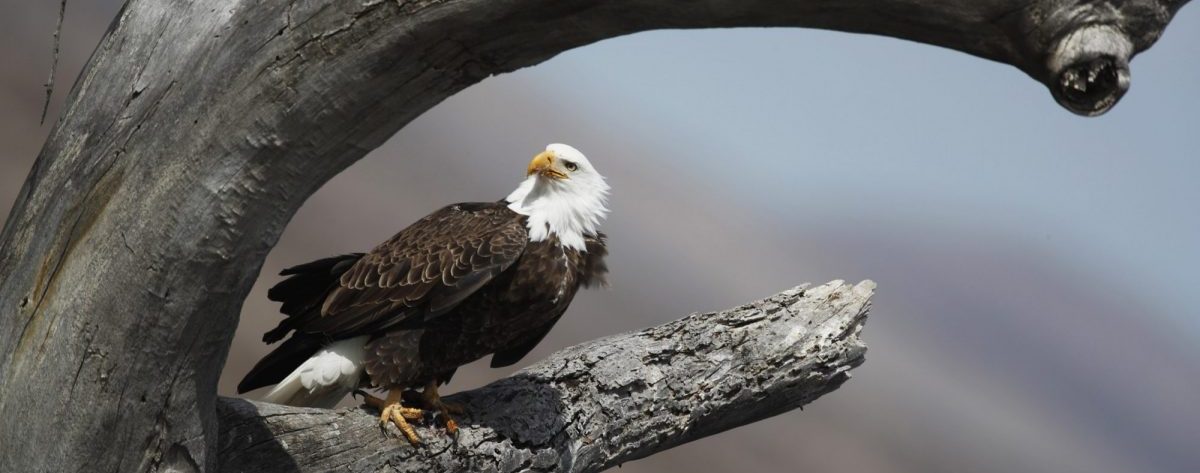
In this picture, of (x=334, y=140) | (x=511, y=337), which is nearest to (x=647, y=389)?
(x=511, y=337)

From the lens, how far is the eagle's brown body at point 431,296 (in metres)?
4.05

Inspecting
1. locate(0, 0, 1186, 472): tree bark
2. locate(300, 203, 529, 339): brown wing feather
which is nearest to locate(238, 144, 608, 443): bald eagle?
locate(300, 203, 529, 339): brown wing feather

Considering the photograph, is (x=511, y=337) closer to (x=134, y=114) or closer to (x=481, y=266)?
(x=481, y=266)

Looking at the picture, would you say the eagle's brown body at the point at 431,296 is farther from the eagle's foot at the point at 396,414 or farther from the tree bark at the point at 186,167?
the tree bark at the point at 186,167

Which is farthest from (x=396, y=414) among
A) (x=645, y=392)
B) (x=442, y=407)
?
(x=645, y=392)

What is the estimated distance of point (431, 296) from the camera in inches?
160

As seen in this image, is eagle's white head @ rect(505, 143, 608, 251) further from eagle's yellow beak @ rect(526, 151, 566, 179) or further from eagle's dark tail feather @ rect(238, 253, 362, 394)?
eagle's dark tail feather @ rect(238, 253, 362, 394)

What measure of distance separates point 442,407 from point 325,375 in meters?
0.48

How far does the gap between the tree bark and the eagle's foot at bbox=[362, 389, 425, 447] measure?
3.07 feet

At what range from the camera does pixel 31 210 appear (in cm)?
Result: 284

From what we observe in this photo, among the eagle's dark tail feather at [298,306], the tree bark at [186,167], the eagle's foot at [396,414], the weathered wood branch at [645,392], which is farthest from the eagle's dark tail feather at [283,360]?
the tree bark at [186,167]

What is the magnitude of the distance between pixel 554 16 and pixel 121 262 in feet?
3.72

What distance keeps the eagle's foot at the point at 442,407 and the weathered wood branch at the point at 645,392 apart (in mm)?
38

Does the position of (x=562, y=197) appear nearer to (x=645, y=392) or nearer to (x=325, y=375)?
(x=645, y=392)
